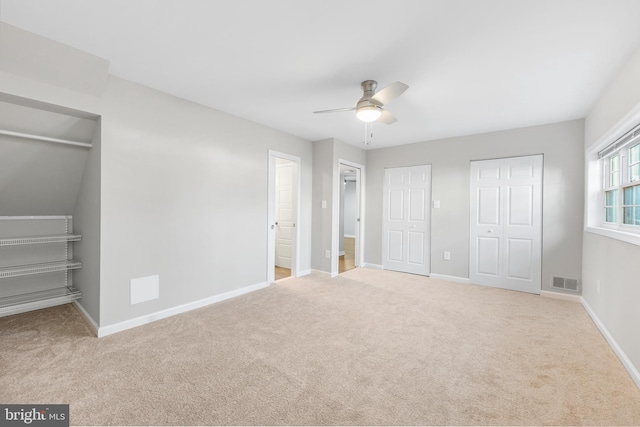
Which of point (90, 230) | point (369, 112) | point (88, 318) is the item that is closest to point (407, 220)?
point (369, 112)

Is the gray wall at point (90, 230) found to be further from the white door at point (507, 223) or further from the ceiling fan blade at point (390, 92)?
the white door at point (507, 223)

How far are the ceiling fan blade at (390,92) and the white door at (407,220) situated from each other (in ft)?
9.33

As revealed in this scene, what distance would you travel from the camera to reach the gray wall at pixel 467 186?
385cm

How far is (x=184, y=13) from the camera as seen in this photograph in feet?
6.04

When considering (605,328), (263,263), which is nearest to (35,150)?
(263,263)

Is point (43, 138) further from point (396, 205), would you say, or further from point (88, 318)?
point (396, 205)

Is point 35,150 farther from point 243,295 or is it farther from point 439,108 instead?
point 439,108

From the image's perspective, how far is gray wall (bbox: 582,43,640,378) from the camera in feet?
7.00

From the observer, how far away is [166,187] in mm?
3074

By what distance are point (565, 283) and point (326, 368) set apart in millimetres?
3745

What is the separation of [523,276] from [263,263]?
3.85 metres

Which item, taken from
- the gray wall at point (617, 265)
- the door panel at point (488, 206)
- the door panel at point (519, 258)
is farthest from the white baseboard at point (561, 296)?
the door panel at point (488, 206)

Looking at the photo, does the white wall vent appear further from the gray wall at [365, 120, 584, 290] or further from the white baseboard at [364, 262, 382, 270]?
the white baseboard at [364, 262, 382, 270]
